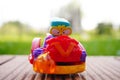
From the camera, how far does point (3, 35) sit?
24.2ft

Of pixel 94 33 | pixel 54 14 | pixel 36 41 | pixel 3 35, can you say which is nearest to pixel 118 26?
pixel 94 33

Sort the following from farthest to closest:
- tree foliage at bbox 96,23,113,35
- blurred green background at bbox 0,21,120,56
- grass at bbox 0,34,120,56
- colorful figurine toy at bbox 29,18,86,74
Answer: tree foliage at bbox 96,23,113,35
blurred green background at bbox 0,21,120,56
grass at bbox 0,34,120,56
colorful figurine toy at bbox 29,18,86,74

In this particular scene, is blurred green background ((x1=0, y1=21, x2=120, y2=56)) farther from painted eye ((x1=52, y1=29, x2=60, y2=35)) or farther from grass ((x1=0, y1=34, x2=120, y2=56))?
painted eye ((x1=52, y1=29, x2=60, y2=35))

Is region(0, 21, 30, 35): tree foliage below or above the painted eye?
below

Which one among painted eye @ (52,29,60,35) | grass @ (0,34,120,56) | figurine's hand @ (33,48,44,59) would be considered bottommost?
grass @ (0,34,120,56)

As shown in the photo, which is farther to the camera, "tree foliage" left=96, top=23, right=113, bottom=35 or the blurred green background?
"tree foliage" left=96, top=23, right=113, bottom=35

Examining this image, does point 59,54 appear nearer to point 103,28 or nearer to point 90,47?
point 90,47

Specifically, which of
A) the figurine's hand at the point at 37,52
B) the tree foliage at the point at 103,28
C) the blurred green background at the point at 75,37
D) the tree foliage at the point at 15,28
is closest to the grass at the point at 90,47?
the blurred green background at the point at 75,37

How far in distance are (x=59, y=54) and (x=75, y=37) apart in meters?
4.82

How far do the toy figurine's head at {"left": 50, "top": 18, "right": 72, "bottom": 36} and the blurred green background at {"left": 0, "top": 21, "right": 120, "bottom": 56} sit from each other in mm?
3083

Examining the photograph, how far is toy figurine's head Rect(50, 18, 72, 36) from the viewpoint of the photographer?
225 cm

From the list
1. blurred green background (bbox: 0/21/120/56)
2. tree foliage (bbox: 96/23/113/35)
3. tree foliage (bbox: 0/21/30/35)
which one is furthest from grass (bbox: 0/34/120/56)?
tree foliage (bbox: 96/23/113/35)

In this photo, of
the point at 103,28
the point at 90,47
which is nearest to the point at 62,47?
the point at 90,47

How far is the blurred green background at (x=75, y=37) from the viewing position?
560cm
